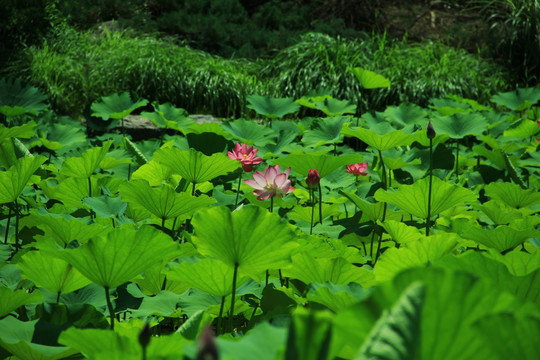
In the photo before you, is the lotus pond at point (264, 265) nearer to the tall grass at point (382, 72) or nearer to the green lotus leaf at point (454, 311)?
the green lotus leaf at point (454, 311)

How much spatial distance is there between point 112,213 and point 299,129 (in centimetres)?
140

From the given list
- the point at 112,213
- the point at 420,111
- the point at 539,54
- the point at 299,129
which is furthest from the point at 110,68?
the point at 539,54

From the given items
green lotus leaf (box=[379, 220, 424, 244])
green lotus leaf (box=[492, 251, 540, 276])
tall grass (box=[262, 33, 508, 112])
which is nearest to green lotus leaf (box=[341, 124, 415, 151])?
green lotus leaf (box=[379, 220, 424, 244])

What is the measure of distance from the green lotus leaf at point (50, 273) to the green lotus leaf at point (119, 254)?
0.06m

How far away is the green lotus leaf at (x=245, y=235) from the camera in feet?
2.36

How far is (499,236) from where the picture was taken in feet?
3.36

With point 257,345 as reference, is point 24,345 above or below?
below

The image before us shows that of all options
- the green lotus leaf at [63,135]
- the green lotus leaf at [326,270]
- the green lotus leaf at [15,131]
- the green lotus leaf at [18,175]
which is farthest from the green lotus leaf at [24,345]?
the green lotus leaf at [63,135]

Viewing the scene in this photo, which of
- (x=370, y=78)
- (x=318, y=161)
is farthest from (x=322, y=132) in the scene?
(x=318, y=161)

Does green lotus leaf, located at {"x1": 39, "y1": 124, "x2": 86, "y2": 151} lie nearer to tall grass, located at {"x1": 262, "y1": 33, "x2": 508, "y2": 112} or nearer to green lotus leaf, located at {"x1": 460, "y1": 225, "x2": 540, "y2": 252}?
green lotus leaf, located at {"x1": 460, "y1": 225, "x2": 540, "y2": 252}

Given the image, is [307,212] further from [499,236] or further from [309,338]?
[309,338]

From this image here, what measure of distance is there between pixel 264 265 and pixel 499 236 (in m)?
0.53

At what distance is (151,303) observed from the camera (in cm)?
93

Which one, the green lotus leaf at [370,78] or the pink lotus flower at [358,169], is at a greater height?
the green lotus leaf at [370,78]
